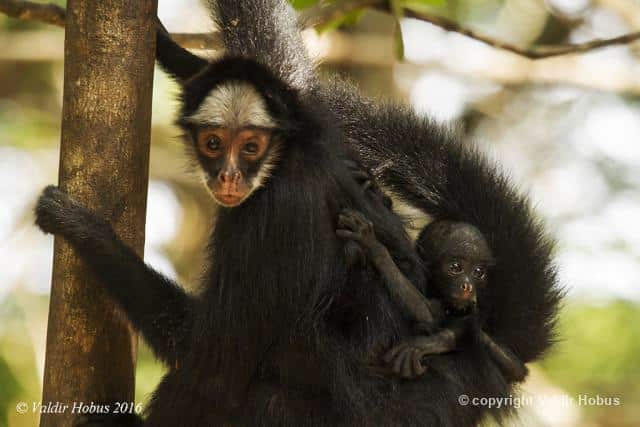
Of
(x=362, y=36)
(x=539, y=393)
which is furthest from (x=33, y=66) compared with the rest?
(x=539, y=393)

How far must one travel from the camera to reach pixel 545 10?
18.0 m

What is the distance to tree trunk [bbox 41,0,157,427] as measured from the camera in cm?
582

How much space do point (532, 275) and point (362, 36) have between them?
28.2 feet

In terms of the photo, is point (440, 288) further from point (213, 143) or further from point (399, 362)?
point (213, 143)

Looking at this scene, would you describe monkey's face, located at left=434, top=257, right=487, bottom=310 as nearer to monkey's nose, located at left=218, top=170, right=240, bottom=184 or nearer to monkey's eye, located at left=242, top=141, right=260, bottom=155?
monkey's eye, located at left=242, top=141, right=260, bottom=155

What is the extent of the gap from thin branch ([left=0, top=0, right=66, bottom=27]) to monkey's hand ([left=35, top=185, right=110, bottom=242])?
1.89 m

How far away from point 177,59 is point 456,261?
310 centimetres

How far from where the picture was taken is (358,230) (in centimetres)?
651

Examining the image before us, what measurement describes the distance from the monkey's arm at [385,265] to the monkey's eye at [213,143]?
3.68 ft

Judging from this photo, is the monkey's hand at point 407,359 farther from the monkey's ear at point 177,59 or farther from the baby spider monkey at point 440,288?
the monkey's ear at point 177,59

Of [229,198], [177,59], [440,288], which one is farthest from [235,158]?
[440,288]

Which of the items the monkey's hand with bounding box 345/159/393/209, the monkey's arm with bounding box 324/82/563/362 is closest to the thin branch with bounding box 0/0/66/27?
the monkey's arm with bounding box 324/82/563/362

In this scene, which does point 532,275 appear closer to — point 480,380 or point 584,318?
point 480,380

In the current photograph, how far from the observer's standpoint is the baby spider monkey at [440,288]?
6.55 m
